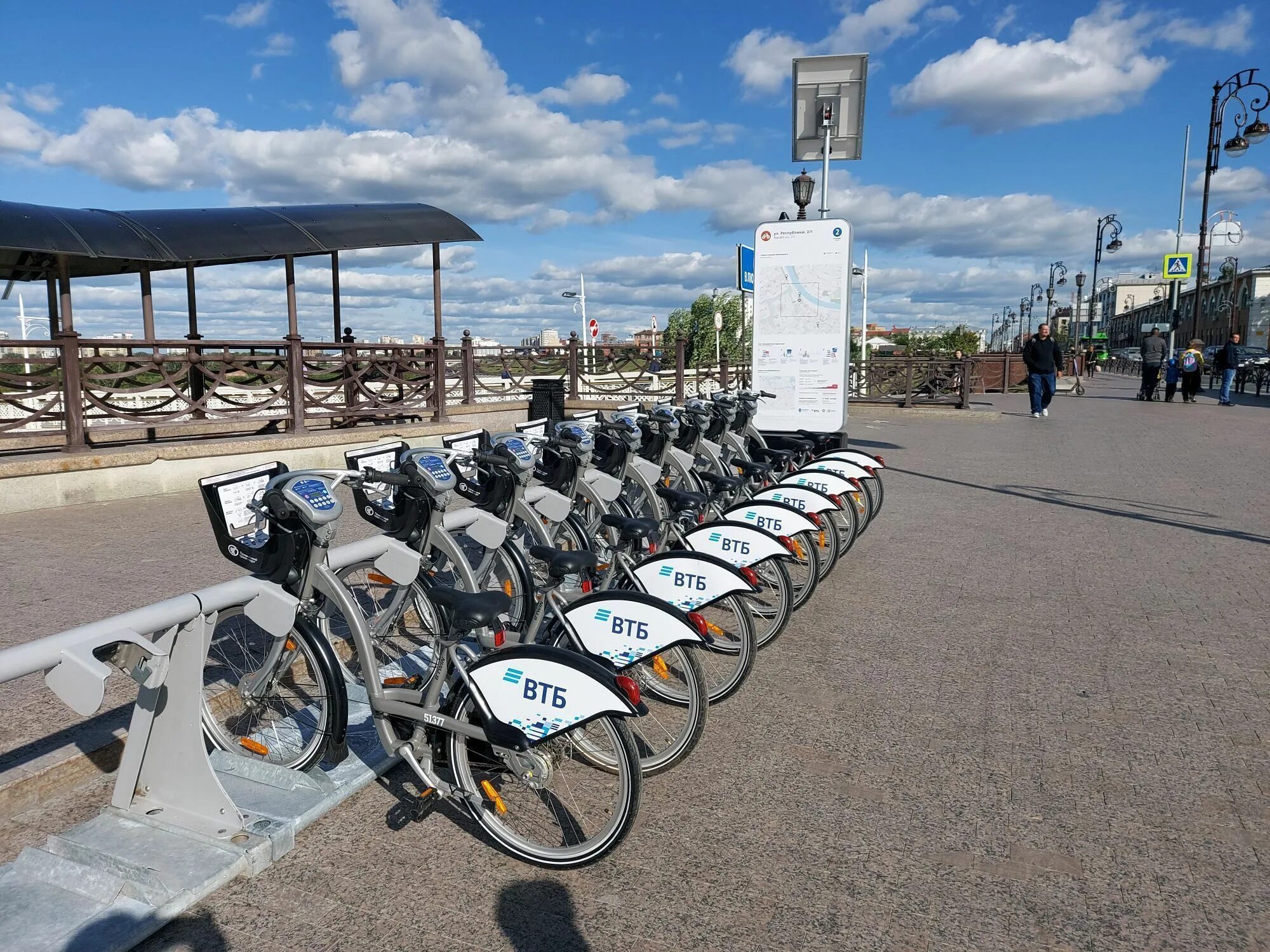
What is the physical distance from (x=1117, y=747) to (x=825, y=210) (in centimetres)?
860

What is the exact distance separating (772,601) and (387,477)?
6.98 ft

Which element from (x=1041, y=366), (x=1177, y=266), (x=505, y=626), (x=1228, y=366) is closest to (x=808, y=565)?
(x=505, y=626)

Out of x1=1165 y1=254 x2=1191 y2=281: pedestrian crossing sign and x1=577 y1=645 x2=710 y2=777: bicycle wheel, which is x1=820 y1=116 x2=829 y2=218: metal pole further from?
x1=1165 y1=254 x2=1191 y2=281: pedestrian crossing sign

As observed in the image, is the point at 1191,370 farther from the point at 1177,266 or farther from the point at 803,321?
the point at 803,321

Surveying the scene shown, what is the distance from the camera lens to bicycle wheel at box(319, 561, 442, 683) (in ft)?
12.6

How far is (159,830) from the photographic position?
Answer: 9.21ft

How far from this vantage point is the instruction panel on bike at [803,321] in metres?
9.02

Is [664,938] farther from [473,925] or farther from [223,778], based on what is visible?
[223,778]

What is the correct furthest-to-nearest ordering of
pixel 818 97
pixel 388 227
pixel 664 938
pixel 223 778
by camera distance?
pixel 388 227
pixel 818 97
pixel 223 778
pixel 664 938

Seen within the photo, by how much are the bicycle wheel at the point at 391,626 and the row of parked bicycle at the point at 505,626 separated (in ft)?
0.04

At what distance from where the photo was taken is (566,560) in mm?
3258

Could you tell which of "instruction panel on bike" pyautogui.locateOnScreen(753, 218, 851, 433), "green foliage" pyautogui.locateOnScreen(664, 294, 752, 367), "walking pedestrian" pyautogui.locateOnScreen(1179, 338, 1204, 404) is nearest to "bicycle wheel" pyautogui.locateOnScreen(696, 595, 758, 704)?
"instruction panel on bike" pyautogui.locateOnScreen(753, 218, 851, 433)

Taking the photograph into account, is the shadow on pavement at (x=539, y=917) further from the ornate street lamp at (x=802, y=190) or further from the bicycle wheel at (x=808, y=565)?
the ornate street lamp at (x=802, y=190)

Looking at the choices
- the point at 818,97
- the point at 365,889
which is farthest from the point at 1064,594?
the point at 818,97
